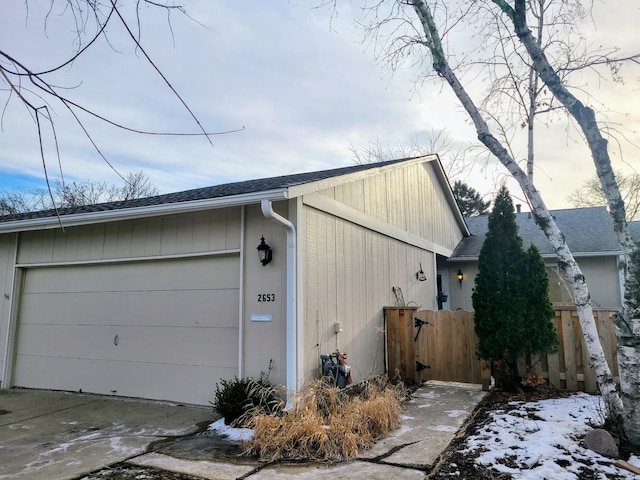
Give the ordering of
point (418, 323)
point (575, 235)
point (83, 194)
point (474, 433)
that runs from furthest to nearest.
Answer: point (83, 194), point (575, 235), point (418, 323), point (474, 433)

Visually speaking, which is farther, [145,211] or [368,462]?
[145,211]

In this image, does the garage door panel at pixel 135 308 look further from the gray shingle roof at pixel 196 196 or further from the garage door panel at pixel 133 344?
the gray shingle roof at pixel 196 196

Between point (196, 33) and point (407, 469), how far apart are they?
12.2 ft

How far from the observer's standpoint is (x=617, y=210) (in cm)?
406

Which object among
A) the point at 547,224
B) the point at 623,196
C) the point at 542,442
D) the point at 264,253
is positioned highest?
the point at 623,196

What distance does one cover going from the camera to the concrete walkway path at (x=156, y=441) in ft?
11.4

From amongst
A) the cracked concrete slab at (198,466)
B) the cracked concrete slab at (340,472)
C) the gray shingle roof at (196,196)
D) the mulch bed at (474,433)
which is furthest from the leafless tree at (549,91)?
the cracked concrete slab at (198,466)

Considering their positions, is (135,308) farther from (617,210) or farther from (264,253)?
(617,210)

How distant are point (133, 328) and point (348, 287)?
321cm

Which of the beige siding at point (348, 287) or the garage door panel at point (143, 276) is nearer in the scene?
the beige siding at point (348, 287)

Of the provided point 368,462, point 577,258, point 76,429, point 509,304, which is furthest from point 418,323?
point 577,258

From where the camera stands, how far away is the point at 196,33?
293cm

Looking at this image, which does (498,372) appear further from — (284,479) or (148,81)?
(148,81)

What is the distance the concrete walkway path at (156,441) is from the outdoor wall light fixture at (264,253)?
78.9 inches
